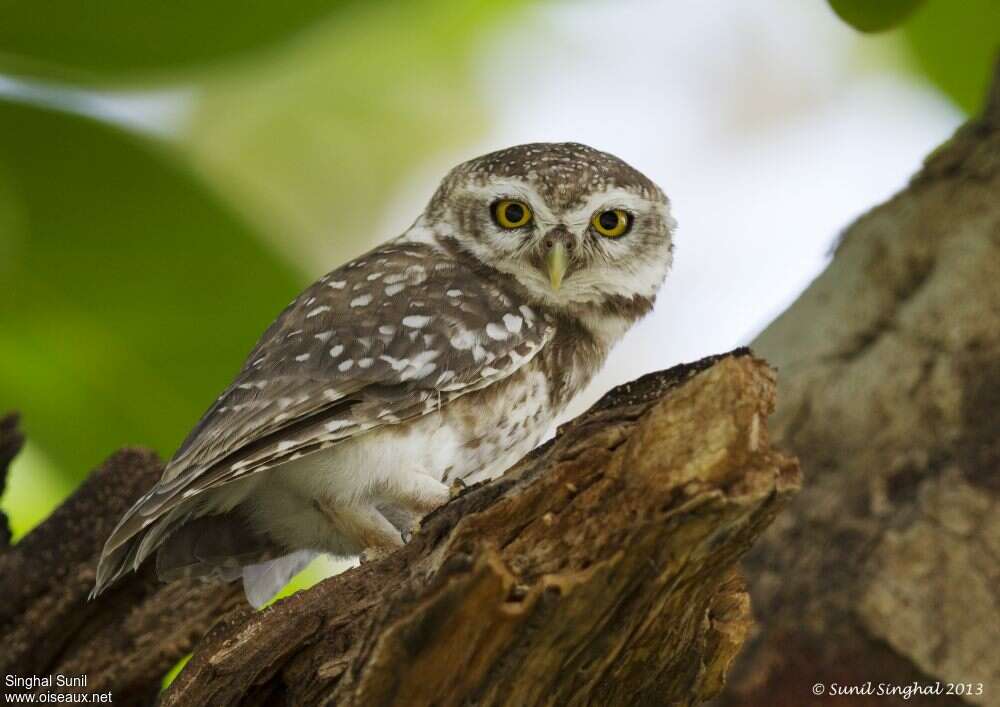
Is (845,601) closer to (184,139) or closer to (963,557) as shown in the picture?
(963,557)

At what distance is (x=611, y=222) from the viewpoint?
12.4 ft

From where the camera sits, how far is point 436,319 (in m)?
3.26

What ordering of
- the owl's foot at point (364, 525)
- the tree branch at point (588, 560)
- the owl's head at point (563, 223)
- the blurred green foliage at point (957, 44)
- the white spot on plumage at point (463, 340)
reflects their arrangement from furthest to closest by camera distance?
the blurred green foliage at point (957, 44)
the owl's head at point (563, 223)
the white spot on plumage at point (463, 340)
the owl's foot at point (364, 525)
the tree branch at point (588, 560)

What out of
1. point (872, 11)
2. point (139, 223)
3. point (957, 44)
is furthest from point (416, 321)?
point (957, 44)

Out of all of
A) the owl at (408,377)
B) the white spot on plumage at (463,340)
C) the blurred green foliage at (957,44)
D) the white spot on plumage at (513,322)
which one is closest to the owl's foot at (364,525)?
the owl at (408,377)

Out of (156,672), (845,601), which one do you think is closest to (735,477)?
(845,601)

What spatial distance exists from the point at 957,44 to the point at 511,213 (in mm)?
1675

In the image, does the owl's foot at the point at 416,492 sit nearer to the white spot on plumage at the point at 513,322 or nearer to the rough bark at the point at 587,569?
the white spot on plumage at the point at 513,322

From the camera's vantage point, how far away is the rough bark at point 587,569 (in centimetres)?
188

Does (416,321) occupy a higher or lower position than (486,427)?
higher

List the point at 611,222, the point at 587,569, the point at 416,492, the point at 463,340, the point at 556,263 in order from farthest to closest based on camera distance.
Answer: the point at 611,222 → the point at 556,263 → the point at 463,340 → the point at 416,492 → the point at 587,569

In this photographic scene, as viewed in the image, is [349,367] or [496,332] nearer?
[349,367]

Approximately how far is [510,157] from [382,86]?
215 cm

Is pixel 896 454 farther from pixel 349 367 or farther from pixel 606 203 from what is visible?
pixel 349 367
